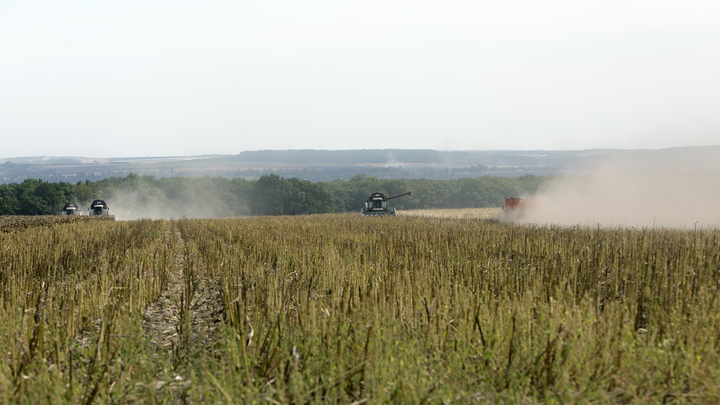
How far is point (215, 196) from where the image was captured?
92.6 m

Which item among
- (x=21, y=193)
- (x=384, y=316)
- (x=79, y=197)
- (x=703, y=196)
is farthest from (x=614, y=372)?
(x=21, y=193)

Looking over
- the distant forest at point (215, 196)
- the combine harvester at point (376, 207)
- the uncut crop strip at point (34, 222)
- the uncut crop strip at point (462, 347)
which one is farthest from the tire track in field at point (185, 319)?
the distant forest at point (215, 196)

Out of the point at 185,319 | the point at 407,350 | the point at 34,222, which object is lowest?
Answer: the point at 34,222

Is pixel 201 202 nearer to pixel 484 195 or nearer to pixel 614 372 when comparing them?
pixel 484 195

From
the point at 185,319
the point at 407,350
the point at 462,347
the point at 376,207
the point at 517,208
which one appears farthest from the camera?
the point at 376,207

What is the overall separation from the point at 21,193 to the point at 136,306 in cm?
8886

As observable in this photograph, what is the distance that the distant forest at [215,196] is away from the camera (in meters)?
77.9

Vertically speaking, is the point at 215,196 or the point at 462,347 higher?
the point at 462,347

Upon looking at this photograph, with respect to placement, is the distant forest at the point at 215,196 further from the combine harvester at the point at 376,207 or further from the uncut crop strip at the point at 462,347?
the uncut crop strip at the point at 462,347

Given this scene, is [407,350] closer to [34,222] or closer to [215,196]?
[34,222]

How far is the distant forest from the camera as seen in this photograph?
77875 mm

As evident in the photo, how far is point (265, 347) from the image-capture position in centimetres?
416

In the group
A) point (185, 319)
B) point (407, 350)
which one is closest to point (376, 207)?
point (185, 319)

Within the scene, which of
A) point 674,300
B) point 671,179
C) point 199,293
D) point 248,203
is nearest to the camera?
point 674,300
